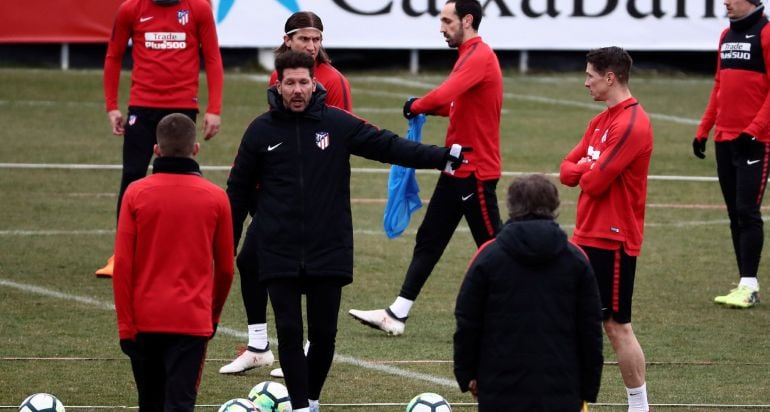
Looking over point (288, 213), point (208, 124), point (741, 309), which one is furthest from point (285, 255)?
point (741, 309)

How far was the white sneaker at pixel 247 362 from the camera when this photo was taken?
345 inches

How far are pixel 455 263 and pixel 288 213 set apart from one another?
17.2ft

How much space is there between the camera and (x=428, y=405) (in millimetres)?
7301

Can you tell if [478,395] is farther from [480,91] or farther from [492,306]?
[480,91]

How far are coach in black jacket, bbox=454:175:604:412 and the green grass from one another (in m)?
2.09

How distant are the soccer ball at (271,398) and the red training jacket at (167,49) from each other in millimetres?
3783

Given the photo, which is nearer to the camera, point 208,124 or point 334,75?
point 334,75

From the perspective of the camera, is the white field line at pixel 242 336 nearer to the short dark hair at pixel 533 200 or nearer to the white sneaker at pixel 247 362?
the white sneaker at pixel 247 362

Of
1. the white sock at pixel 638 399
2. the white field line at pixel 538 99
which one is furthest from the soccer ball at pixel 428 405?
the white field line at pixel 538 99

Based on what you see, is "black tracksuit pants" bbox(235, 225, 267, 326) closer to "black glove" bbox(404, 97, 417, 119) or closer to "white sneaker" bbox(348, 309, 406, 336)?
"white sneaker" bbox(348, 309, 406, 336)

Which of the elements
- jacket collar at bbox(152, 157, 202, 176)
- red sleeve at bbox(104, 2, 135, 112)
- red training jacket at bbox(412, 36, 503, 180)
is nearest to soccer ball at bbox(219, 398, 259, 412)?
jacket collar at bbox(152, 157, 202, 176)

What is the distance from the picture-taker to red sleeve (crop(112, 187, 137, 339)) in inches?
258

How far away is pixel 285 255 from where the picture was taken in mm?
7332

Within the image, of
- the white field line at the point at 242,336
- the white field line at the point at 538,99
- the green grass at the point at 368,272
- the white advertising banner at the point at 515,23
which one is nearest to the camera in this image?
the green grass at the point at 368,272
